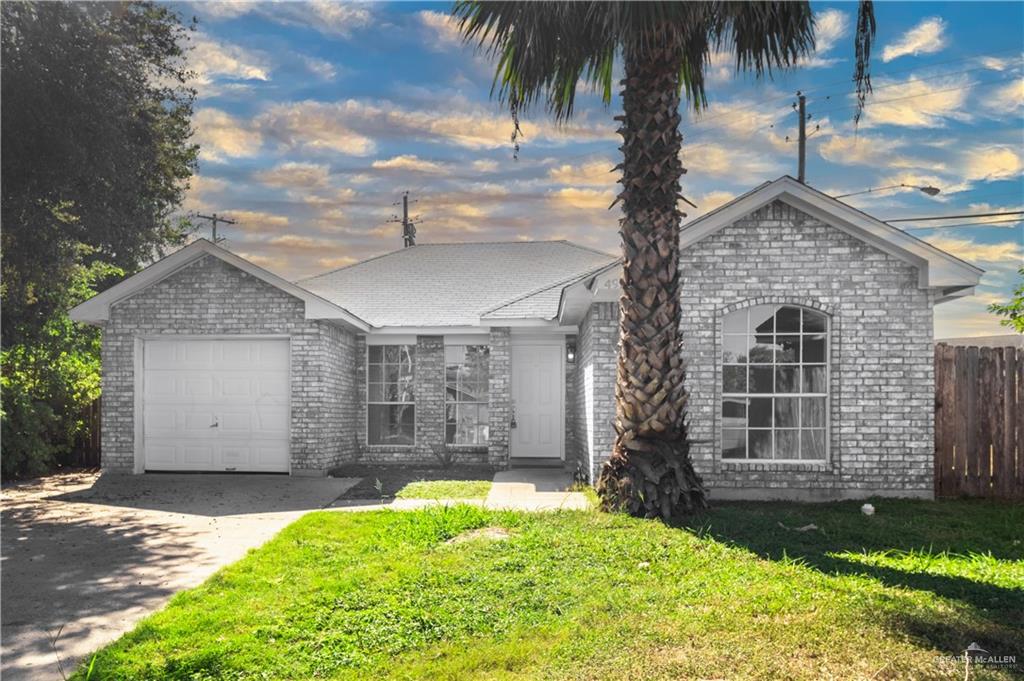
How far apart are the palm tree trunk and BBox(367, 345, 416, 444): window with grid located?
7965 mm

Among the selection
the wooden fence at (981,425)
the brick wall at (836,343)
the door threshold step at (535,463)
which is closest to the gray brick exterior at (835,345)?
the brick wall at (836,343)

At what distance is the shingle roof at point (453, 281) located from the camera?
649 inches

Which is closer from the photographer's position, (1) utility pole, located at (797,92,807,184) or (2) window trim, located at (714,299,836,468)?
(2) window trim, located at (714,299,836,468)

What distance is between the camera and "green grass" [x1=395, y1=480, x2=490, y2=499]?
1172 centimetres

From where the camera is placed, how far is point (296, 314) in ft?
46.5

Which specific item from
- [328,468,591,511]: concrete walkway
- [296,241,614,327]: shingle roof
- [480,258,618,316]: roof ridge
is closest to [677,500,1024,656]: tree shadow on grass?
[328,468,591,511]: concrete walkway

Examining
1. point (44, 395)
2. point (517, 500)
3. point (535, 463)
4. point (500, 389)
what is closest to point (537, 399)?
point (500, 389)

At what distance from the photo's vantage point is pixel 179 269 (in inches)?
565

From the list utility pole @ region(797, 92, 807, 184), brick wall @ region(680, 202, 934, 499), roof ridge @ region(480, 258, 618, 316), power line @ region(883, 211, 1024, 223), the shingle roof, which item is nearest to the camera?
brick wall @ region(680, 202, 934, 499)

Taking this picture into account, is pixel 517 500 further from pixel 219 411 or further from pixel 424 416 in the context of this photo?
pixel 219 411

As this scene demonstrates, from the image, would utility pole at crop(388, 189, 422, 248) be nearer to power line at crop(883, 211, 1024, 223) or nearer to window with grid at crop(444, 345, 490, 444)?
window with grid at crop(444, 345, 490, 444)

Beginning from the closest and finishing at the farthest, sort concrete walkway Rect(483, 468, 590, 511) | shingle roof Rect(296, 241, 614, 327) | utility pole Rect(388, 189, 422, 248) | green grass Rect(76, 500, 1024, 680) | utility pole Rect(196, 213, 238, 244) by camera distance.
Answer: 1. green grass Rect(76, 500, 1024, 680)
2. concrete walkway Rect(483, 468, 590, 511)
3. shingle roof Rect(296, 241, 614, 327)
4. utility pole Rect(388, 189, 422, 248)
5. utility pole Rect(196, 213, 238, 244)

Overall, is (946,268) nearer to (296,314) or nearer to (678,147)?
(678,147)

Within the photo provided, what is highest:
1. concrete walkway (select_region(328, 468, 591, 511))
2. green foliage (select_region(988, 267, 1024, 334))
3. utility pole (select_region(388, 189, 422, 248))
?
utility pole (select_region(388, 189, 422, 248))
